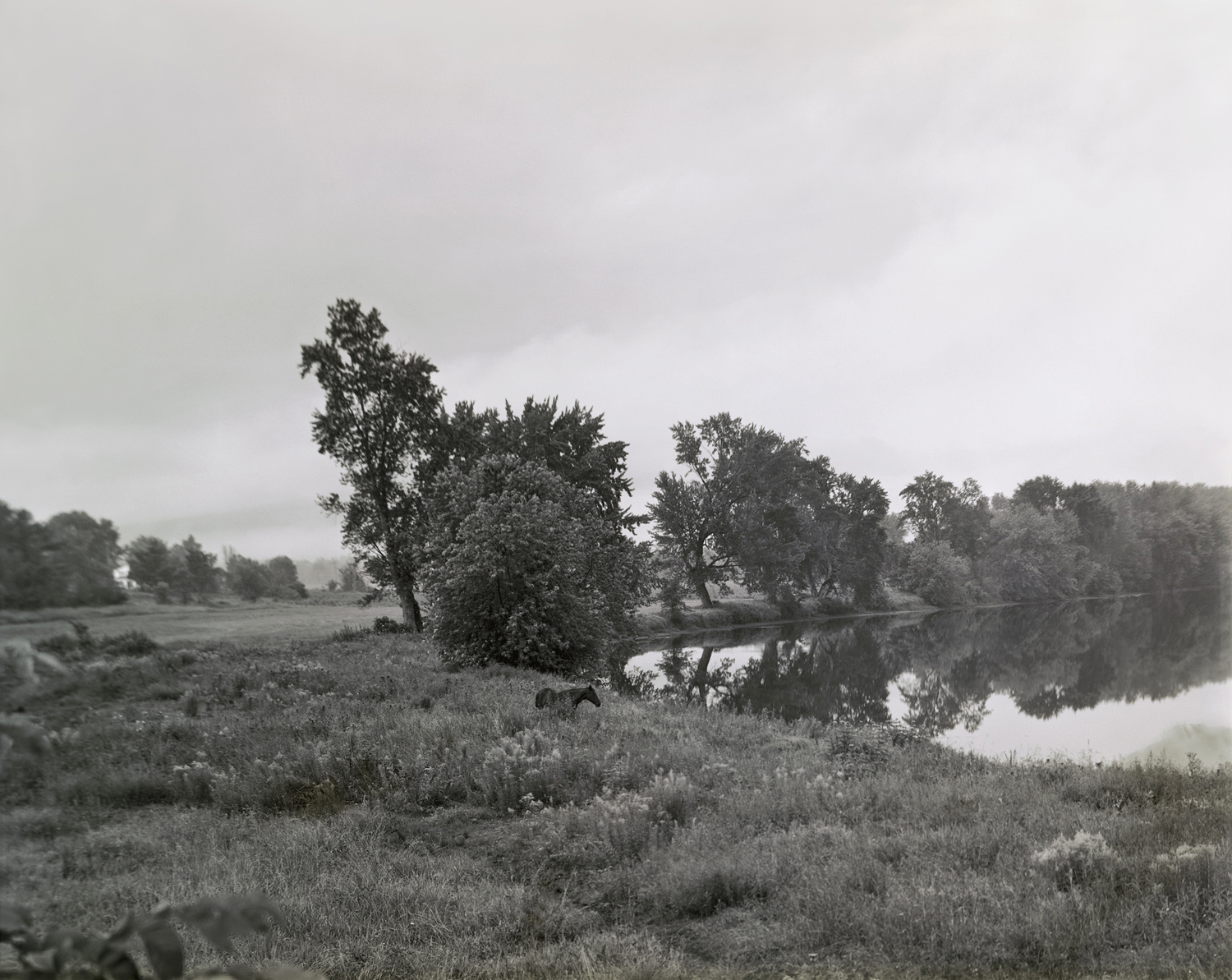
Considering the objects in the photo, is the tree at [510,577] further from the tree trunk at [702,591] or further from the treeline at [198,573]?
the tree trunk at [702,591]

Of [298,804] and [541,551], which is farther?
[541,551]

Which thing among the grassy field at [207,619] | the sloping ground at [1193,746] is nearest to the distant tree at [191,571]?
the grassy field at [207,619]

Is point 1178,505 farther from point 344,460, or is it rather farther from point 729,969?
point 344,460

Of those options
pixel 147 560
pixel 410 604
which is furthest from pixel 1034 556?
pixel 147 560

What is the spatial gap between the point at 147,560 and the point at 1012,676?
2517 centimetres

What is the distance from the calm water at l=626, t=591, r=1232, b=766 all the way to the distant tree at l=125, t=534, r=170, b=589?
1251 cm

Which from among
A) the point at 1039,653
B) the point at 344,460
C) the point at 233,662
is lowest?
the point at 1039,653

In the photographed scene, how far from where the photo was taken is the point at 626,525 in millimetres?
34312

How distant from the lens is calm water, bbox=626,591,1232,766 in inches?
597

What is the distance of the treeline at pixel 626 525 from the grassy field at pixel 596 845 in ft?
17.3

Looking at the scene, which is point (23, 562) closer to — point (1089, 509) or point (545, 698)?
point (545, 698)

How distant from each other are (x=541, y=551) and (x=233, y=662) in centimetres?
888

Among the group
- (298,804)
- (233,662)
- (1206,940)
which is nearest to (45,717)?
(298,804)

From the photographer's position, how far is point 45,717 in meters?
3.18
